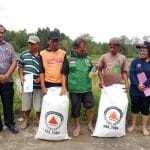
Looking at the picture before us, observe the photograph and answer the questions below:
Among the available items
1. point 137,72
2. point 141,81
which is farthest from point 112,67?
point 141,81

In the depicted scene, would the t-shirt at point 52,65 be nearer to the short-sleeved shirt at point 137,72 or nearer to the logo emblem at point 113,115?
the logo emblem at point 113,115

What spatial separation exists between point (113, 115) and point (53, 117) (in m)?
0.96

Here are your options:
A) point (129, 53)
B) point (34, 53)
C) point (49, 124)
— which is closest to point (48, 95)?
point (49, 124)

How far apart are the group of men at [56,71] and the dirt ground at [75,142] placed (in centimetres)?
18

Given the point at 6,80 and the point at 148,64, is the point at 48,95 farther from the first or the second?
the point at 148,64

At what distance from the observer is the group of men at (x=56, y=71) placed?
17.5ft

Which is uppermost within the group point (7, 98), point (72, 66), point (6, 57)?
point (6, 57)

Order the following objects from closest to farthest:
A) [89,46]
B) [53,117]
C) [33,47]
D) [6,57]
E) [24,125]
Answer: [53,117] → [6,57] → [33,47] → [24,125] → [89,46]

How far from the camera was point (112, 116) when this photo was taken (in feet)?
17.7

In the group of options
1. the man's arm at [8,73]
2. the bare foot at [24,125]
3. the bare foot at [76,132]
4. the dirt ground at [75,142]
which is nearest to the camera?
the dirt ground at [75,142]

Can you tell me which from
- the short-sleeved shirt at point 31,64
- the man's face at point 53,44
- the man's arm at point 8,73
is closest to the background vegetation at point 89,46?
the man's face at point 53,44

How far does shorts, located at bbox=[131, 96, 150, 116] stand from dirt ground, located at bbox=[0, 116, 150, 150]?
401mm

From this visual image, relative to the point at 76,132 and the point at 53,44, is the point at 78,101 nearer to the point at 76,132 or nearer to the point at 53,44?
the point at 76,132

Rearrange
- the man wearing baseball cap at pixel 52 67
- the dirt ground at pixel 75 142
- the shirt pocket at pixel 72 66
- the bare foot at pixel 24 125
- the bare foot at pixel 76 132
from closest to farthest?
1. the dirt ground at pixel 75 142
2. the man wearing baseball cap at pixel 52 67
3. the shirt pocket at pixel 72 66
4. the bare foot at pixel 76 132
5. the bare foot at pixel 24 125
